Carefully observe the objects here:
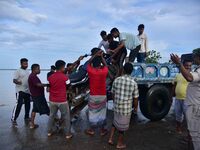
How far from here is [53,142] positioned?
5.75m

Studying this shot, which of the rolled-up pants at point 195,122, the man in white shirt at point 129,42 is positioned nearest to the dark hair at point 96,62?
the man in white shirt at point 129,42

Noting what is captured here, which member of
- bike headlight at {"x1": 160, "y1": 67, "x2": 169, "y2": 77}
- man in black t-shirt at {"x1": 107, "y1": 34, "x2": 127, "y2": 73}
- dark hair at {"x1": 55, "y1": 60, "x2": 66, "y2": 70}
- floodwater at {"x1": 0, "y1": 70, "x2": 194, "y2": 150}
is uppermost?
man in black t-shirt at {"x1": 107, "y1": 34, "x2": 127, "y2": 73}

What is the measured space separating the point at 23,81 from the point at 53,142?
2.37 meters

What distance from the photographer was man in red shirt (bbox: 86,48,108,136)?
6.06 m

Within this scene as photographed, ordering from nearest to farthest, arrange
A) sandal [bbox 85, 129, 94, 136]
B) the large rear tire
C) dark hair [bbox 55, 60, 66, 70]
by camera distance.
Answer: dark hair [bbox 55, 60, 66, 70] < sandal [bbox 85, 129, 94, 136] < the large rear tire

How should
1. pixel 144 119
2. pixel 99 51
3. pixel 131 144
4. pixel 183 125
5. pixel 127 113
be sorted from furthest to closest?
pixel 144 119, pixel 183 125, pixel 99 51, pixel 131 144, pixel 127 113

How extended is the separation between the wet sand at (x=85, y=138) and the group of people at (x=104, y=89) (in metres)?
0.21

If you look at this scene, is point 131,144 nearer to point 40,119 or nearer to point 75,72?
point 75,72

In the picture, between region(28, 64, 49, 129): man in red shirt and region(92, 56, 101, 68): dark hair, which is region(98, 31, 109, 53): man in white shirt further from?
region(28, 64, 49, 129): man in red shirt

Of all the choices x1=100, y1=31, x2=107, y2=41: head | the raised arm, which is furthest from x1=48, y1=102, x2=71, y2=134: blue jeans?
the raised arm

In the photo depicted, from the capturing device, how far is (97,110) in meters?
6.23

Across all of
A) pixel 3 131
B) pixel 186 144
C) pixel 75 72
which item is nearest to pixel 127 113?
pixel 186 144

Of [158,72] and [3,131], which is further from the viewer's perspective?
[158,72]

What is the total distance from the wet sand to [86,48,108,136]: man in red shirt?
1.16 feet
